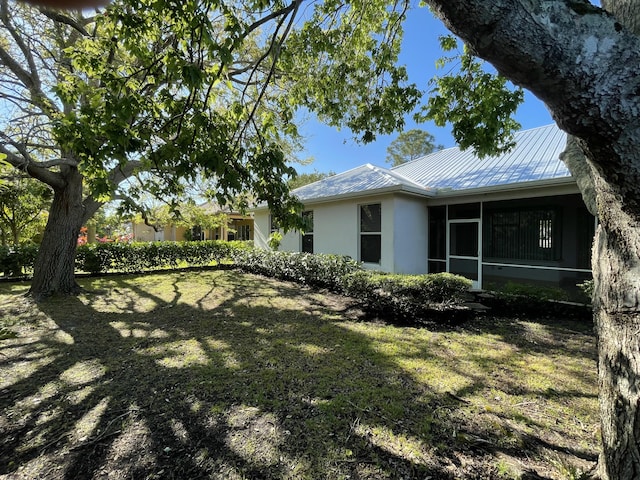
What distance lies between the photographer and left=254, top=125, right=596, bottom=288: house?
8172 mm

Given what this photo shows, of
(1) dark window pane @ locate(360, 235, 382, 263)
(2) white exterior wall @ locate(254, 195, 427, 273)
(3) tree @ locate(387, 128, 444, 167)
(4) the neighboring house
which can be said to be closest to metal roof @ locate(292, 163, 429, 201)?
(2) white exterior wall @ locate(254, 195, 427, 273)

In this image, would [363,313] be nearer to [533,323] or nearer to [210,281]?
[533,323]

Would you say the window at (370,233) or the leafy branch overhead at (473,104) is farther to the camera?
the window at (370,233)

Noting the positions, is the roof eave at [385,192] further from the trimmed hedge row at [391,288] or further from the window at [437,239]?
the trimmed hedge row at [391,288]

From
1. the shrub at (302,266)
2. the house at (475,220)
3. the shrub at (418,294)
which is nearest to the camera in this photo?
the shrub at (418,294)

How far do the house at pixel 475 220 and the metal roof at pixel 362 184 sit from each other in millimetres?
60

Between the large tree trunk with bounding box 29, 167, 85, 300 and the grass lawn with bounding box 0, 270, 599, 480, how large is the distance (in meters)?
2.74

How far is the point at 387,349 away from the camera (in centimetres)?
505

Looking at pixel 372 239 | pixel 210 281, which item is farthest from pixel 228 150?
pixel 210 281

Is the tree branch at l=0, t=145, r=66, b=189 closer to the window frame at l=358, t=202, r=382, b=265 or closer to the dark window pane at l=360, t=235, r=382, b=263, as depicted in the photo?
the window frame at l=358, t=202, r=382, b=265

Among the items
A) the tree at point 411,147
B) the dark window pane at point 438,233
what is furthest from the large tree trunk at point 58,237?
the tree at point 411,147

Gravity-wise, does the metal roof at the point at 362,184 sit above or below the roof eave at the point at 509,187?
above

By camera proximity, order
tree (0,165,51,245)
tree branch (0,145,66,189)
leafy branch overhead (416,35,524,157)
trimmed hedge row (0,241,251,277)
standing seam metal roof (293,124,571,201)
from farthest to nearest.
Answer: tree (0,165,51,245), trimmed hedge row (0,241,251,277), standing seam metal roof (293,124,571,201), tree branch (0,145,66,189), leafy branch overhead (416,35,524,157)

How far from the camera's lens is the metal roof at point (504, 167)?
27.4ft
